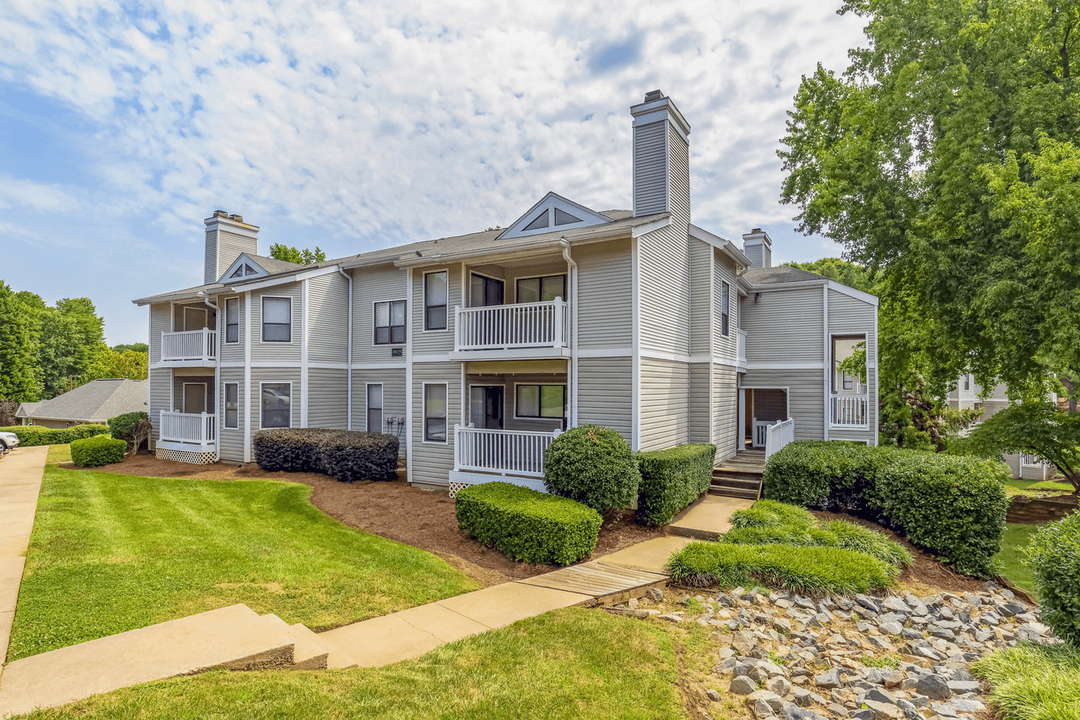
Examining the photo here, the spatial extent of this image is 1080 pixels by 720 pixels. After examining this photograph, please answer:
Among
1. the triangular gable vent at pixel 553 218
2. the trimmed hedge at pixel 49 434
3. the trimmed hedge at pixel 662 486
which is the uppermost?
the triangular gable vent at pixel 553 218

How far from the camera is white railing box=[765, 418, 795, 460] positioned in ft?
41.7

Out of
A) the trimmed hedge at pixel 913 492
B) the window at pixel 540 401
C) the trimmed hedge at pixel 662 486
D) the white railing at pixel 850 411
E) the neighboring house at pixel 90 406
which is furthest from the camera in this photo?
the neighboring house at pixel 90 406

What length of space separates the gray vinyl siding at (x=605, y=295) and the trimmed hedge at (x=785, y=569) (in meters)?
A: 4.74

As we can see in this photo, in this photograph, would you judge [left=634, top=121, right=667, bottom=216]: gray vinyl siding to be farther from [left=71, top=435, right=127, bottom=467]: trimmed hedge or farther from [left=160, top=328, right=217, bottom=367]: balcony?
[left=71, top=435, right=127, bottom=467]: trimmed hedge

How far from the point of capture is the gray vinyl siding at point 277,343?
643 inches

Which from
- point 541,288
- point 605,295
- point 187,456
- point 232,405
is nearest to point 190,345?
point 232,405

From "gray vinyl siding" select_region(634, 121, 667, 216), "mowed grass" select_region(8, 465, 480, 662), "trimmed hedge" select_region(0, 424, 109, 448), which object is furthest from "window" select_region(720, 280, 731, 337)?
"trimmed hedge" select_region(0, 424, 109, 448)

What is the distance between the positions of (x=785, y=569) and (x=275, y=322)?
619 inches

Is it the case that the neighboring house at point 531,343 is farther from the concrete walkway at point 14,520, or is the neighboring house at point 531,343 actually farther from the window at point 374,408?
the concrete walkway at point 14,520

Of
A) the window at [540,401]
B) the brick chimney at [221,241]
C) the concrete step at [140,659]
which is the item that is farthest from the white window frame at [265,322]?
the concrete step at [140,659]

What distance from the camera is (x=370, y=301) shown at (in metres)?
17.0

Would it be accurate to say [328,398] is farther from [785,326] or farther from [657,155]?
[785,326]

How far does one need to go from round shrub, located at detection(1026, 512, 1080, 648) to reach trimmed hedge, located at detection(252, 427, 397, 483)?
12985 millimetres

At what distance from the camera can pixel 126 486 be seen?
1336 cm
